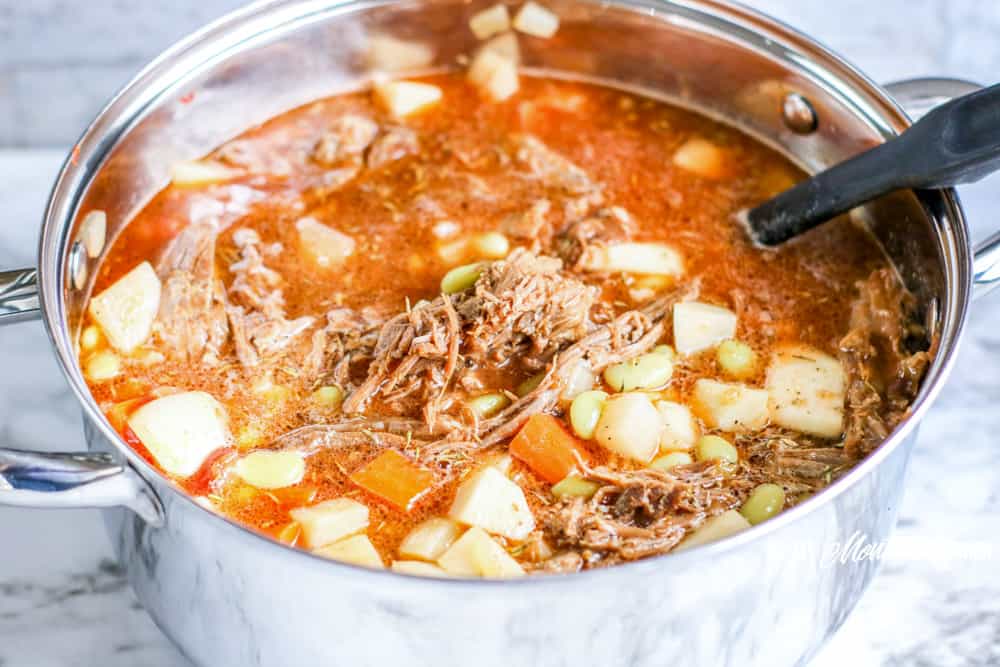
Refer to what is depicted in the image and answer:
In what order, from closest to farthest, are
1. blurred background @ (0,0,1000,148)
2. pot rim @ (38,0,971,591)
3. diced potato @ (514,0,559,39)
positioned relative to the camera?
pot rim @ (38,0,971,591) < diced potato @ (514,0,559,39) < blurred background @ (0,0,1000,148)

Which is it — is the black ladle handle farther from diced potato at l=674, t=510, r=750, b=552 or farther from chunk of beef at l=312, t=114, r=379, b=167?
chunk of beef at l=312, t=114, r=379, b=167

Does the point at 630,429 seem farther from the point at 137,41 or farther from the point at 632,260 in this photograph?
the point at 137,41

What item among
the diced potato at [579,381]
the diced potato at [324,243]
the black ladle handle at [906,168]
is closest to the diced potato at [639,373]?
the diced potato at [579,381]

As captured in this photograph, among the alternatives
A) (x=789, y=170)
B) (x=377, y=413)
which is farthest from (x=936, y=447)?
(x=377, y=413)

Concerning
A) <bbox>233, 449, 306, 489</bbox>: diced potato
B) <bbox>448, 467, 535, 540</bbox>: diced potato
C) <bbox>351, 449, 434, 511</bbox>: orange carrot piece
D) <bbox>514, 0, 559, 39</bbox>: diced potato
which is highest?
<bbox>514, 0, 559, 39</bbox>: diced potato

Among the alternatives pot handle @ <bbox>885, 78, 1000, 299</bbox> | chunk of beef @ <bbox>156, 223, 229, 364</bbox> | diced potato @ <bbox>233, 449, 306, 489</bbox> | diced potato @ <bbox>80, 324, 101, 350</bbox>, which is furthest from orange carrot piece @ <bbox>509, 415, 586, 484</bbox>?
diced potato @ <bbox>80, 324, 101, 350</bbox>

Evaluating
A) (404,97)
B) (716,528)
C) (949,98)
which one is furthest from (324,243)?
(949,98)

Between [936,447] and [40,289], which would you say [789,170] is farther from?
[40,289]

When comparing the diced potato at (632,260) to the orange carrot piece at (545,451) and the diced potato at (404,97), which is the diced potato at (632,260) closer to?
the orange carrot piece at (545,451)
